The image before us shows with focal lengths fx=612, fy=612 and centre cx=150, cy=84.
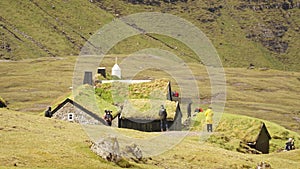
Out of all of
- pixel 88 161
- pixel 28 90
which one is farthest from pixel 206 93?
pixel 88 161

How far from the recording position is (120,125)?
5138 cm

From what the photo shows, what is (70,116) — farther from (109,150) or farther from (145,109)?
(109,150)

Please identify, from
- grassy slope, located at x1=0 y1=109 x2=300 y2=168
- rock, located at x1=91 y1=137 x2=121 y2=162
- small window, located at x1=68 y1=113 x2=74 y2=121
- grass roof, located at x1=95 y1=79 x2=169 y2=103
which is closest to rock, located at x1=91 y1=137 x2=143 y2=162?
rock, located at x1=91 y1=137 x2=121 y2=162

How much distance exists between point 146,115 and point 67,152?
2277cm

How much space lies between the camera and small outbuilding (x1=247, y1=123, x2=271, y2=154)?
5121 centimetres

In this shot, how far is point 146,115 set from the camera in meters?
51.7

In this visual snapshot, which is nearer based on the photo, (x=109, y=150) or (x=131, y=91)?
(x=109, y=150)

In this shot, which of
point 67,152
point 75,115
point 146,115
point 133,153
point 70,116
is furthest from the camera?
point 146,115

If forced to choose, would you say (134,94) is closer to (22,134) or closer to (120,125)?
(120,125)

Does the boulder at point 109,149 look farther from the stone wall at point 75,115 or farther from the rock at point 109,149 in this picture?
the stone wall at point 75,115

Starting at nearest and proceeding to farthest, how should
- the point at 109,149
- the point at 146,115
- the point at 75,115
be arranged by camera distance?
1. the point at 109,149
2. the point at 75,115
3. the point at 146,115

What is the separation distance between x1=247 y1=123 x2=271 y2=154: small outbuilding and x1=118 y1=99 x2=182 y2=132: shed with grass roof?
22.0 feet

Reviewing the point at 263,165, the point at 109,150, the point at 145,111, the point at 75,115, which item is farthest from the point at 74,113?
the point at 109,150

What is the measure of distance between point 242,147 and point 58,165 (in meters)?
23.6
